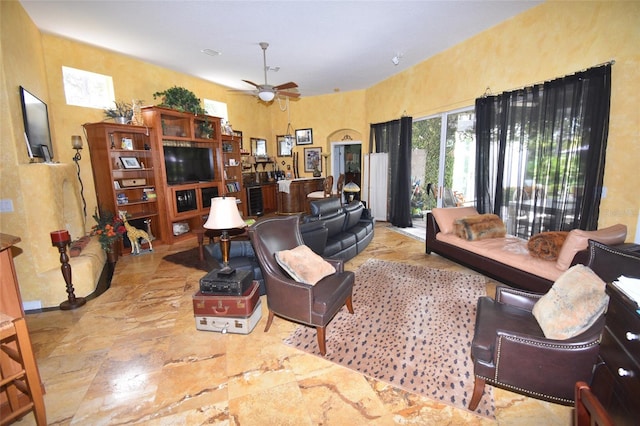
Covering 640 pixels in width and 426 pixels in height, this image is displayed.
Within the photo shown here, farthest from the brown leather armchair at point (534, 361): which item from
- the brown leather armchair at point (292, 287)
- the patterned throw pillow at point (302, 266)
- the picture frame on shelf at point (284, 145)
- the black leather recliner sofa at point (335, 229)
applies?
the picture frame on shelf at point (284, 145)

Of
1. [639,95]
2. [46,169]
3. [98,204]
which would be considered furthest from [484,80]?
[98,204]

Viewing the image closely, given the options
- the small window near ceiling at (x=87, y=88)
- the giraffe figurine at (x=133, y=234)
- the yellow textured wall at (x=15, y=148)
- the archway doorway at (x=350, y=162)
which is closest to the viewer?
the yellow textured wall at (x=15, y=148)

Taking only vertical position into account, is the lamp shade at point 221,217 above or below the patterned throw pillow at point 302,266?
above

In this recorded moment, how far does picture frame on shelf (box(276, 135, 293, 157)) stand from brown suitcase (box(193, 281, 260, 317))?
6.91m

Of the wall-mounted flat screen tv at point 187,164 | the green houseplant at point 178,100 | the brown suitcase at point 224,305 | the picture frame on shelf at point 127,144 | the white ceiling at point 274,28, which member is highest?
the white ceiling at point 274,28

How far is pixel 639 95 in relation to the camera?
9.50ft

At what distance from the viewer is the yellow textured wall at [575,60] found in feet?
9.71

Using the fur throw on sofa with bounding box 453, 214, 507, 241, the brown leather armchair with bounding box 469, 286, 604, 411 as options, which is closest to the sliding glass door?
the fur throw on sofa with bounding box 453, 214, 507, 241

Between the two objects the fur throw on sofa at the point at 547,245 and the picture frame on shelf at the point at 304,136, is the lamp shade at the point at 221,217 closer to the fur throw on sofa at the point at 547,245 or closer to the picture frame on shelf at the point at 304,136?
the fur throw on sofa at the point at 547,245

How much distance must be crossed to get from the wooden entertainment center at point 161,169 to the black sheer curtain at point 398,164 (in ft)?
13.0

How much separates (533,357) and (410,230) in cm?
490

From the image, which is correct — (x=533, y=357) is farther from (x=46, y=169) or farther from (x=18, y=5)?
(x=18, y=5)

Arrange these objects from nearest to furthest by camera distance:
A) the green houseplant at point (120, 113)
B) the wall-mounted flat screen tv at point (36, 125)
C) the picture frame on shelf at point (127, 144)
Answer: the wall-mounted flat screen tv at point (36, 125) < the green houseplant at point (120, 113) < the picture frame on shelf at point (127, 144)

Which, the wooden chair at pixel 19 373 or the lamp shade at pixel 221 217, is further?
the lamp shade at pixel 221 217
